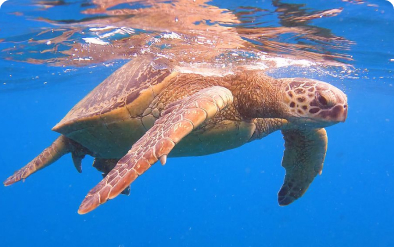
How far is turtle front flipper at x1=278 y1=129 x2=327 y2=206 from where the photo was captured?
501cm

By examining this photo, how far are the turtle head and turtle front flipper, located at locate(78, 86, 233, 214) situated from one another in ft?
3.81

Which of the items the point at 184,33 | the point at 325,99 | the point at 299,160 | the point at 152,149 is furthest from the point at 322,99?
the point at 184,33

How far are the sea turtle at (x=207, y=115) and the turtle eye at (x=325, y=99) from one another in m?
0.01

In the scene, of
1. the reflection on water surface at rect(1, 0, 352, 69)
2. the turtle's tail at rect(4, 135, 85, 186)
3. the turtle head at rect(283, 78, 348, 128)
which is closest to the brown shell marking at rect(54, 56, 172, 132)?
the turtle's tail at rect(4, 135, 85, 186)

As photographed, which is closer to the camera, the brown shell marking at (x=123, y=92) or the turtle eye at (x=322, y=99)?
the turtle eye at (x=322, y=99)

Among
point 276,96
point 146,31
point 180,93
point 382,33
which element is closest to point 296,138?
point 276,96

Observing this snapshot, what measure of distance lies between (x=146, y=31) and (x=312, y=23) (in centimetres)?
350

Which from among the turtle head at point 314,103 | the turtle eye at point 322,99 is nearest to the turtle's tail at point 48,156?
the turtle head at point 314,103

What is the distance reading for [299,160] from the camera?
17.3ft

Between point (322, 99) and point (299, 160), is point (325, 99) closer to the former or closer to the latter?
point (322, 99)

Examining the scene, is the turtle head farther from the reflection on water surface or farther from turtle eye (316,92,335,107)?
the reflection on water surface

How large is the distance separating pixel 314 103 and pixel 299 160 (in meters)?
1.91

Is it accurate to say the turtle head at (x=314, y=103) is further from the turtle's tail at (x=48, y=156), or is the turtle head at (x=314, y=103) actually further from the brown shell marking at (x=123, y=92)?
the turtle's tail at (x=48, y=156)

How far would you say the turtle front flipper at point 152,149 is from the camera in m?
2.22
